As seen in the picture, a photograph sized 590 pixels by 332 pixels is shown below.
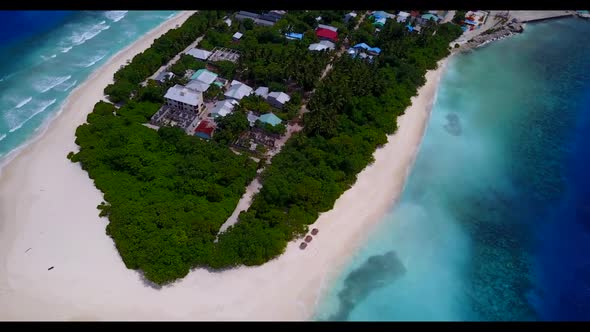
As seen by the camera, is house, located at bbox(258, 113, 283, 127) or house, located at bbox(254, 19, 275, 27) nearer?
house, located at bbox(258, 113, 283, 127)

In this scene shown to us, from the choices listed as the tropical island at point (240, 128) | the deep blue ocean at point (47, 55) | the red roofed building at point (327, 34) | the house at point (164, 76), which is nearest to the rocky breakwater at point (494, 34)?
the tropical island at point (240, 128)

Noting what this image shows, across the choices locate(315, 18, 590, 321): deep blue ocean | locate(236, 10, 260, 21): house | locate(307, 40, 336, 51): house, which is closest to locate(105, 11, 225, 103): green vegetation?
locate(236, 10, 260, 21): house

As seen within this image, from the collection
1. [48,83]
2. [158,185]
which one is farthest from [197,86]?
[48,83]

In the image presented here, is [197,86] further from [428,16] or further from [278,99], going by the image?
[428,16]

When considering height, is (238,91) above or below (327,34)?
below

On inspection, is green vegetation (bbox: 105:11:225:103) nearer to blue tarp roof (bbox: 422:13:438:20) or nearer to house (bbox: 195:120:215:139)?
house (bbox: 195:120:215:139)

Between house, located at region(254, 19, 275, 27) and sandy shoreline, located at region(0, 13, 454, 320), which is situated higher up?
house, located at region(254, 19, 275, 27)
